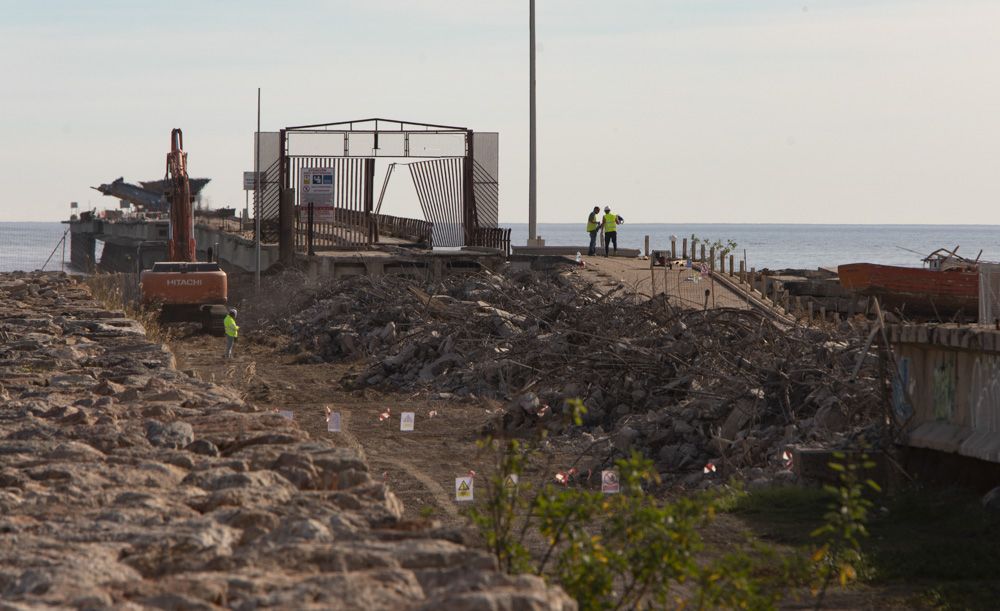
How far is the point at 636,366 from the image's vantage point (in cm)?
1842

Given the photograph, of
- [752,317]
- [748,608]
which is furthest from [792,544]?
[752,317]

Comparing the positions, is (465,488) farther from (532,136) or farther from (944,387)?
(532,136)

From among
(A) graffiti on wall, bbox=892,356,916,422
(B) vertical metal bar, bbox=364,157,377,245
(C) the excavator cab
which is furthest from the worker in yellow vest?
(A) graffiti on wall, bbox=892,356,916,422

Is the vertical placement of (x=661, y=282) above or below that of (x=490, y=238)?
below

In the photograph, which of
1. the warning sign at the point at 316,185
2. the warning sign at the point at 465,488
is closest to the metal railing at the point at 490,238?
the warning sign at the point at 316,185

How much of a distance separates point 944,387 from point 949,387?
0.08 m

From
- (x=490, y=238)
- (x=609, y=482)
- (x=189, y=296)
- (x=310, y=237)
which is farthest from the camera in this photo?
(x=490, y=238)

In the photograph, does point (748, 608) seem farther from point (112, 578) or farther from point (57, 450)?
Result: point (57, 450)

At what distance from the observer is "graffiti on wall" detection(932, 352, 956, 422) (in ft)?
37.6

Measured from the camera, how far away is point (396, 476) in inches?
561

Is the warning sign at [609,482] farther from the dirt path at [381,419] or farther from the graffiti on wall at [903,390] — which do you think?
the graffiti on wall at [903,390]

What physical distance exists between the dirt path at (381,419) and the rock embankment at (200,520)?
3.63 m

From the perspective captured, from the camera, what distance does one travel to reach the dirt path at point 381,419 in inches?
547

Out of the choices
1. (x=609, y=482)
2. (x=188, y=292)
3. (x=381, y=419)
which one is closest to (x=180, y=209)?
(x=188, y=292)
